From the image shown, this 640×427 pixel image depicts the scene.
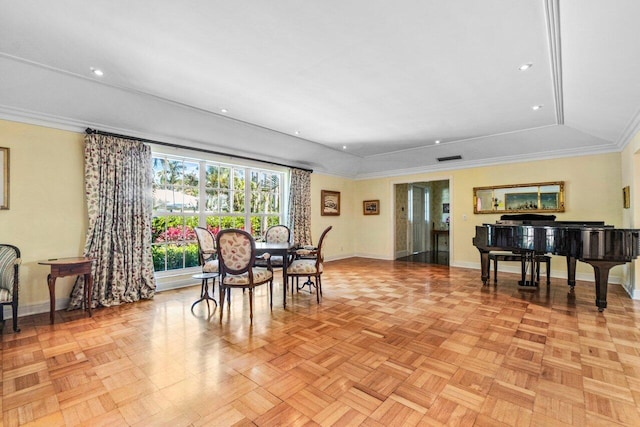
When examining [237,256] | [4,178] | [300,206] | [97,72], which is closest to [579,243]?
[237,256]

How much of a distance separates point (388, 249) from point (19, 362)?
6.83 metres

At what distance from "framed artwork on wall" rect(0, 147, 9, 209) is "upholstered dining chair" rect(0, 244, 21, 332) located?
0.51 metres

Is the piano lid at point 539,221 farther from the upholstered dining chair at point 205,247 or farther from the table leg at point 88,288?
the table leg at point 88,288

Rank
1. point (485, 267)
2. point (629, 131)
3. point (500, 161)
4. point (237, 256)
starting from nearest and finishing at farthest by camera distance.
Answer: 1. point (237, 256)
2. point (629, 131)
3. point (485, 267)
4. point (500, 161)

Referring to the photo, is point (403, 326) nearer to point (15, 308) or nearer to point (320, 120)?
point (320, 120)

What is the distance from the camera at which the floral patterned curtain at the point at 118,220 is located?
3.69m

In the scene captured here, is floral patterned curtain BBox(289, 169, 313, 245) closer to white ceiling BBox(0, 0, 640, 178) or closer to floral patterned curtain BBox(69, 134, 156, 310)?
white ceiling BBox(0, 0, 640, 178)

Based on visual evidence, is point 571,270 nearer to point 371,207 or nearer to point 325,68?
point 371,207

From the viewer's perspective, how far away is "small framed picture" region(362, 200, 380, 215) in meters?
7.89

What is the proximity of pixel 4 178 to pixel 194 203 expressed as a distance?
2.22m

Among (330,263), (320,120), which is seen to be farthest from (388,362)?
(330,263)

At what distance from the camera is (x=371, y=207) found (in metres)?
8.01

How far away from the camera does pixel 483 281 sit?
4809 mm

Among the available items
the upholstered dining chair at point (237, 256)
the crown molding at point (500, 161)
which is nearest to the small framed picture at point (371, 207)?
the crown molding at point (500, 161)
